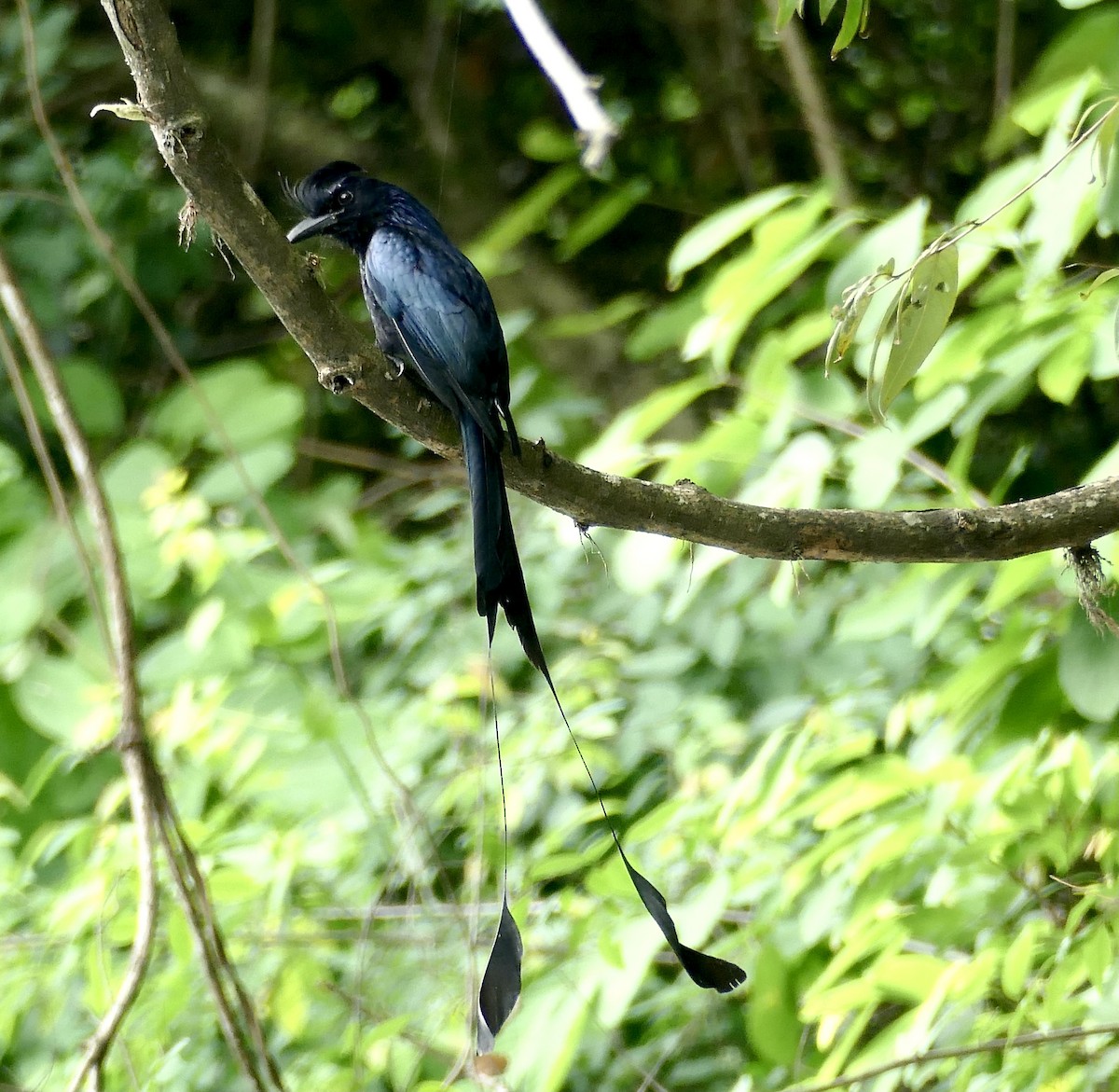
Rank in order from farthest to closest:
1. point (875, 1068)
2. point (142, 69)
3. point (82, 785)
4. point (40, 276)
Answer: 1. point (40, 276)
2. point (82, 785)
3. point (875, 1068)
4. point (142, 69)

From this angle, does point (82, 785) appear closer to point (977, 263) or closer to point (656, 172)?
point (977, 263)

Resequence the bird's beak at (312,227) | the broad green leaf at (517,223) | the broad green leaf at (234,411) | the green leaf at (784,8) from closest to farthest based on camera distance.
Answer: the green leaf at (784,8)
the bird's beak at (312,227)
the broad green leaf at (234,411)
the broad green leaf at (517,223)

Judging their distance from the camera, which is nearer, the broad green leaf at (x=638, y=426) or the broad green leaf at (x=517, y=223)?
the broad green leaf at (x=638, y=426)

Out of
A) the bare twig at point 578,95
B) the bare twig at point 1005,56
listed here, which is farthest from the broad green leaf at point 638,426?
the bare twig at point 1005,56

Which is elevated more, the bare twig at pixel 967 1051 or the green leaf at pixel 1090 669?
the green leaf at pixel 1090 669

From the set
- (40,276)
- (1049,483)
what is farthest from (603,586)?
(40,276)

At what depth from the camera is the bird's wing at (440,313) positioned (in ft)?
4.37

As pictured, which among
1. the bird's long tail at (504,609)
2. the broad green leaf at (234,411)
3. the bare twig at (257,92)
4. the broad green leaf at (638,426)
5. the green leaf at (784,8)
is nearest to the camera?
the green leaf at (784,8)

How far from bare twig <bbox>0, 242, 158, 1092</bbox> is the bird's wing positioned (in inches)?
18.3

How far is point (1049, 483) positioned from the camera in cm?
198

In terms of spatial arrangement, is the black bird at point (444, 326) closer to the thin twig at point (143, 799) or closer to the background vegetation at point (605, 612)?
the background vegetation at point (605, 612)

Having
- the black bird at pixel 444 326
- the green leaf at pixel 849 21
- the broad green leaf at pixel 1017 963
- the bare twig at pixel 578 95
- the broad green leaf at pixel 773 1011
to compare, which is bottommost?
the broad green leaf at pixel 773 1011

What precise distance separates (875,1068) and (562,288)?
2.68 meters

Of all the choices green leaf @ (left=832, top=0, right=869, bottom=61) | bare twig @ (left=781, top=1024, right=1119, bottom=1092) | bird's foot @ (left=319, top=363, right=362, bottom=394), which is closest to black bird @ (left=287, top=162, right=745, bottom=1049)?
bird's foot @ (left=319, top=363, right=362, bottom=394)
